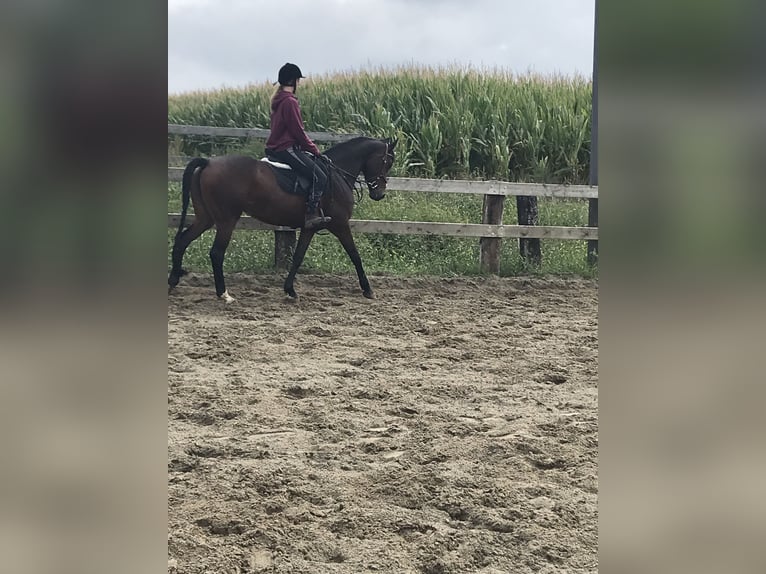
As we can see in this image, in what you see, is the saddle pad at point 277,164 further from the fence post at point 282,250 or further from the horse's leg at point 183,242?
the fence post at point 282,250

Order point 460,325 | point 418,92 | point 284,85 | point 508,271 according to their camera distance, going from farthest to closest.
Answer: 1. point 418,92
2. point 508,271
3. point 284,85
4. point 460,325

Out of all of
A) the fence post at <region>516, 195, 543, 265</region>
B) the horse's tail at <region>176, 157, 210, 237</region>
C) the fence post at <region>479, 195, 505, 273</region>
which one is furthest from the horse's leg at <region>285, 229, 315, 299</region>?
the fence post at <region>516, 195, 543, 265</region>

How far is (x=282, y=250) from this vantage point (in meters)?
7.43

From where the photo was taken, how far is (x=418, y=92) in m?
12.8

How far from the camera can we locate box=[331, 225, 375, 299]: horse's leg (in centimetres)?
652

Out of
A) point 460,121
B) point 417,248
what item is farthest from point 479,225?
point 460,121

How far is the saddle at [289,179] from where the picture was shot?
641cm

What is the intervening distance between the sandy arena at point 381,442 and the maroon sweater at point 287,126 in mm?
1557

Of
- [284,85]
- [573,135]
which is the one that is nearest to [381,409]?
[284,85]

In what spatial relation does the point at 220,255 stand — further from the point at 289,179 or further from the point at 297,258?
the point at 289,179

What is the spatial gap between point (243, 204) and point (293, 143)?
0.72 meters

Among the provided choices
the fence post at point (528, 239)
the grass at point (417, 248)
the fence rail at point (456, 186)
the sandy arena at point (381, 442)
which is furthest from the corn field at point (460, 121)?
the sandy arena at point (381, 442)
